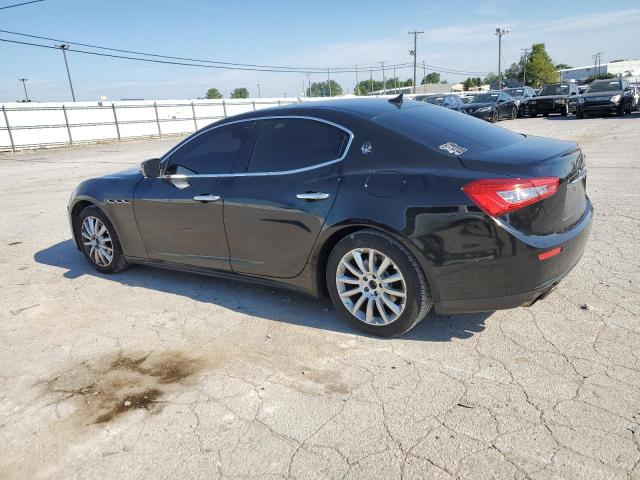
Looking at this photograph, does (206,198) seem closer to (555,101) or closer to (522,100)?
(555,101)

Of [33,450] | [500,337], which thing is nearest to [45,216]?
[33,450]

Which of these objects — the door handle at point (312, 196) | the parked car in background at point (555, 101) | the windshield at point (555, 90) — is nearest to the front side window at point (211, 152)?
the door handle at point (312, 196)

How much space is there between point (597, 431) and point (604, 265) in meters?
2.56

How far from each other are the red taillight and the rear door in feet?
3.17

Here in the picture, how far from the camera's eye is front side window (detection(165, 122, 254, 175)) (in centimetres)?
422

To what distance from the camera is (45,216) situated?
28.2ft

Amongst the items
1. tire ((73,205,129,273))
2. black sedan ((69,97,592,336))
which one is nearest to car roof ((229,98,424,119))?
black sedan ((69,97,592,336))

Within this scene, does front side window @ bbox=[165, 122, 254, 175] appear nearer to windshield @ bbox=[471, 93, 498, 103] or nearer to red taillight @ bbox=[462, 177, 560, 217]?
red taillight @ bbox=[462, 177, 560, 217]

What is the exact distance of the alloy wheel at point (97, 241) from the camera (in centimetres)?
524

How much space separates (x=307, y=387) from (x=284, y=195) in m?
1.43

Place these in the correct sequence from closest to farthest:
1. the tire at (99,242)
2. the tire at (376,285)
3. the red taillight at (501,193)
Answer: the red taillight at (501,193) → the tire at (376,285) → the tire at (99,242)

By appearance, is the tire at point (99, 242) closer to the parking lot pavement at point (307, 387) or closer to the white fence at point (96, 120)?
the parking lot pavement at point (307, 387)

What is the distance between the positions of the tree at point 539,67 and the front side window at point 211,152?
10699 centimetres

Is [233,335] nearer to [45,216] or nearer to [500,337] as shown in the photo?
[500,337]
